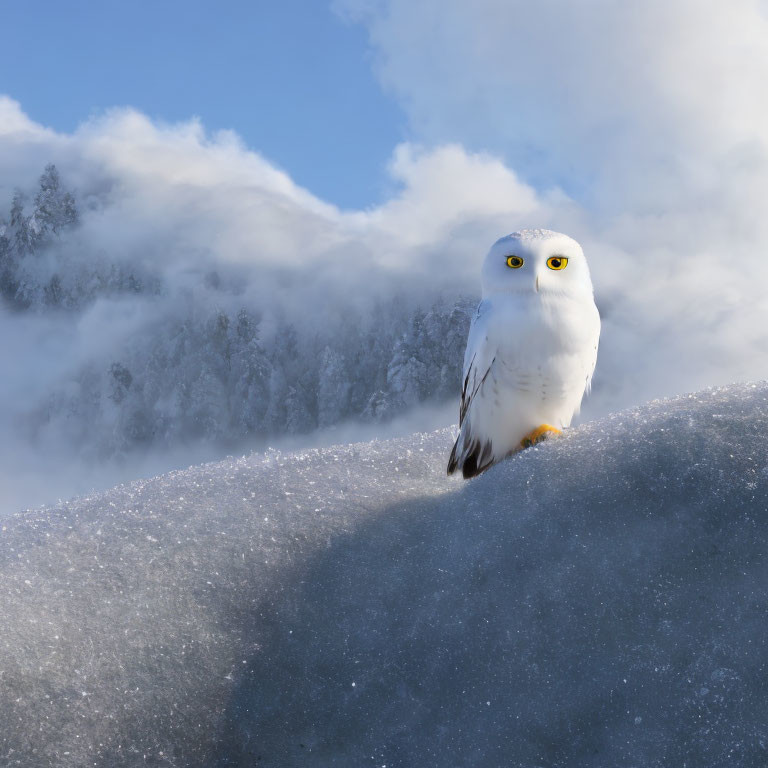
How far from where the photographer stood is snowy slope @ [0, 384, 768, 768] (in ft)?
5.81

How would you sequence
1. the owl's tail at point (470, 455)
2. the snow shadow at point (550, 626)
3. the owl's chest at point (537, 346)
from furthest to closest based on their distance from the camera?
the owl's tail at point (470, 455)
the owl's chest at point (537, 346)
the snow shadow at point (550, 626)

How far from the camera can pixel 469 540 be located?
7.39 ft

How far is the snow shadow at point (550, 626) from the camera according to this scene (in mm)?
1735

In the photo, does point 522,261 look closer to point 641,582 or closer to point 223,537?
point 641,582

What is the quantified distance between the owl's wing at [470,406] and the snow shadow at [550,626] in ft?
2.21

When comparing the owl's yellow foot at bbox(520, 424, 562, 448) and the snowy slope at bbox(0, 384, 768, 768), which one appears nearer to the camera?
the snowy slope at bbox(0, 384, 768, 768)

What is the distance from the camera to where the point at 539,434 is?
3.06 metres

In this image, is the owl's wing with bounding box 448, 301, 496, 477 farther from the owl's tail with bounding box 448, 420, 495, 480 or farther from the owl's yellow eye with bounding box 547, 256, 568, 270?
the owl's yellow eye with bounding box 547, 256, 568, 270

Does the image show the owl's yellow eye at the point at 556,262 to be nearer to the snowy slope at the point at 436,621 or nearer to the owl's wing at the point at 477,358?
the owl's wing at the point at 477,358

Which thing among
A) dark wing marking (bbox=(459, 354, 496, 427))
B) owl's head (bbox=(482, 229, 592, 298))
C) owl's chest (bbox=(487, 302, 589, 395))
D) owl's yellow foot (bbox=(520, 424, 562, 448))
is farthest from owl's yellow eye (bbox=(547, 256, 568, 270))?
owl's yellow foot (bbox=(520, 424, 562, 448))

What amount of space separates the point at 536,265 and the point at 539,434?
0.77m

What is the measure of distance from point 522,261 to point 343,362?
13818 centimetres

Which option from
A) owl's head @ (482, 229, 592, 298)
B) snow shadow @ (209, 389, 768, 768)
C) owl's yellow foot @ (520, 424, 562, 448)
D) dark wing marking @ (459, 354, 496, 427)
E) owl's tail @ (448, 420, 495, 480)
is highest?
owl's head @ (482, 229, 592, 298)

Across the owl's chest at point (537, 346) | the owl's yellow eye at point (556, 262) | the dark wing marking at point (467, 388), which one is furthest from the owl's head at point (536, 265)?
the dark wing marking at point (467, 388)
